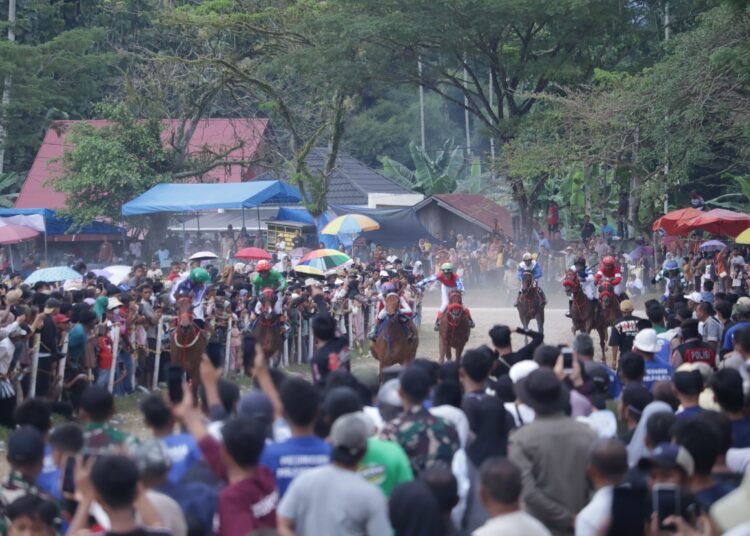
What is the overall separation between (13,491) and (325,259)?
2138cm

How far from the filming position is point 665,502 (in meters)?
5.96

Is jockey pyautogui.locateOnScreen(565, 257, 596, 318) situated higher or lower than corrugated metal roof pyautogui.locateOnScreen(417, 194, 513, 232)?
lower

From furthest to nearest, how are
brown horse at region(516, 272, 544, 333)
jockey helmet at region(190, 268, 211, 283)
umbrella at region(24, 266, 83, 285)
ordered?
brown horse at region(516, 272, 544, 333)
umbrella at region(24, 266, 83, 285)
jockey helmet at region(190, 268, 211, 283)

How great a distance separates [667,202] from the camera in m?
37.0

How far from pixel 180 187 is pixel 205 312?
1789 centimetres

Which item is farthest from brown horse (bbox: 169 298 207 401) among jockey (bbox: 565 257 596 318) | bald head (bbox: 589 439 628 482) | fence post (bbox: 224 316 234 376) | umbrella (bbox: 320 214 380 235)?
umbrella (bbox: 320 214 380 235)

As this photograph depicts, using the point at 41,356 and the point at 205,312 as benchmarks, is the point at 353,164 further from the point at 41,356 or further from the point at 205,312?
the point at 41,356

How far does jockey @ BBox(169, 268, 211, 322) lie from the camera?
1833 centimetres

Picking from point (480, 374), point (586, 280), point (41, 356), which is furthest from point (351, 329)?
point (480, 374)

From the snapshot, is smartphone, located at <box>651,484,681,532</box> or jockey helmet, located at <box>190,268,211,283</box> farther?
jockey helmet, located at <box>190,268,211,283</box>

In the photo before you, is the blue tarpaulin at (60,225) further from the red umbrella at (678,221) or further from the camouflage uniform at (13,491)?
the camouflage uniform at (13,491)

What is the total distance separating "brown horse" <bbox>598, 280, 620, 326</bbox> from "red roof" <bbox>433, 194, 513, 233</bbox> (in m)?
19.6

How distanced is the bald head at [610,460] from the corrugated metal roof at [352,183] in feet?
144

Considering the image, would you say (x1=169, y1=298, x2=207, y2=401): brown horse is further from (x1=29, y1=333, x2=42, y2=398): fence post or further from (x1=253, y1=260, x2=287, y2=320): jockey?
(x1=253, y1=260, x2=287, y2=320): jockey
